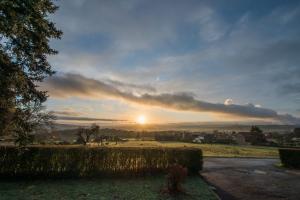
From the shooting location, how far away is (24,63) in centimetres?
1623

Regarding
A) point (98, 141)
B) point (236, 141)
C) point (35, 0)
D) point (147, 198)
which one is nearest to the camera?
point (147, 198)

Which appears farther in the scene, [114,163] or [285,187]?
[114,163]

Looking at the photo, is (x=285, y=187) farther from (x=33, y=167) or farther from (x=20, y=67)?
(x=20, y=67)

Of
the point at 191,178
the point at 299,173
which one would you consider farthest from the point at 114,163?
the point at 299,173

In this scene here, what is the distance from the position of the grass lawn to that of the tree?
3.03 metres

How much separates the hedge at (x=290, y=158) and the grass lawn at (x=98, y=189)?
10.7 meters

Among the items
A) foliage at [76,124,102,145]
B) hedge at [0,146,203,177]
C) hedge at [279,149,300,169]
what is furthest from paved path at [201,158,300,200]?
foliage at [76,124,102,145]

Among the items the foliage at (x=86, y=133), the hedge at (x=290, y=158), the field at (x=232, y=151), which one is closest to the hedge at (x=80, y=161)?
the hedge at (x=290, y=158)

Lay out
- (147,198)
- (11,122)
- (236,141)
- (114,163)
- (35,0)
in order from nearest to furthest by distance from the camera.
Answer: (147,198) < (35,0) < (11,122) < (114,163) < (236,141)

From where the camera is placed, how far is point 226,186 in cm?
1530

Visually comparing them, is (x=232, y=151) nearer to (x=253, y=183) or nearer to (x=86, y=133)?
(x=86, y=133)

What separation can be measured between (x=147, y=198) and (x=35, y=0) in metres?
10.9

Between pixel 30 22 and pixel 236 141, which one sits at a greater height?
pixel 30 22

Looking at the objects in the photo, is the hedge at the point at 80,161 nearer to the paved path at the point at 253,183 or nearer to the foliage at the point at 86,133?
the paved path at the point at 253,183
